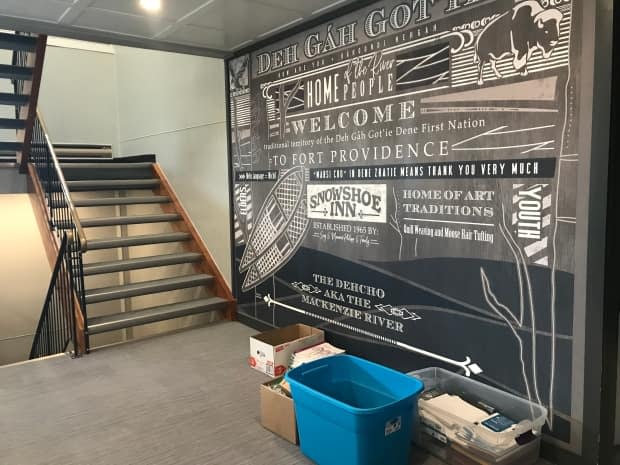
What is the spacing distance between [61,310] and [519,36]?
13.0 feet

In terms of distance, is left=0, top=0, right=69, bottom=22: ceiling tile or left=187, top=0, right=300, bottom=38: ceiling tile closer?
left=0, top=0, right=69, bottom=22: ceiling tile

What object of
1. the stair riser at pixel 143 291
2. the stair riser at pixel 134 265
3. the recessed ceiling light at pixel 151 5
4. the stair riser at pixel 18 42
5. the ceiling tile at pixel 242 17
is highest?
the stair riser at pixel 18 42

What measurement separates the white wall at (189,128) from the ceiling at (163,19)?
835mm

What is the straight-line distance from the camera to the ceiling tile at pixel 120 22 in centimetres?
323

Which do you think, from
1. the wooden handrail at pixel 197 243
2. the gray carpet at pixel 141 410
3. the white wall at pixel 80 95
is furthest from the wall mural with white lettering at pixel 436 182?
the white wall at pixel 80 95

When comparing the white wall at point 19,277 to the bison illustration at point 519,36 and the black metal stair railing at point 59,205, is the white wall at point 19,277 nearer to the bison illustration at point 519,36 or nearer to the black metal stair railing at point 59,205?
the black metal stair railing at point 59,205

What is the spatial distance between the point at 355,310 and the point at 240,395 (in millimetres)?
903

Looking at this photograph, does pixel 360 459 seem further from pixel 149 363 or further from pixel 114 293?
pixel 114 293

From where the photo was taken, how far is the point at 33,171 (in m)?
5.31

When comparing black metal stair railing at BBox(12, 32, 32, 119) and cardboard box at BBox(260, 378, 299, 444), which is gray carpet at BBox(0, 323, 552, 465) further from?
black metal stair railing at BBox(12, 32, 32, 119)

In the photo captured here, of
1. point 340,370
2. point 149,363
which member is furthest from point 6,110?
point 340,370

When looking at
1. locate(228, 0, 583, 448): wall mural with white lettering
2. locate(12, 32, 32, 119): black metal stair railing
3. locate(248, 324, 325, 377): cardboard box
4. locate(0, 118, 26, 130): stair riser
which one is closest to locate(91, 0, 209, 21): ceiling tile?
locate(228, 0, 583, 448): wall mural with white lettering

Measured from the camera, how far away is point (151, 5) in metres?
3.07

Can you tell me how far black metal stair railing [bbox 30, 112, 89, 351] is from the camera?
12.6 feet
